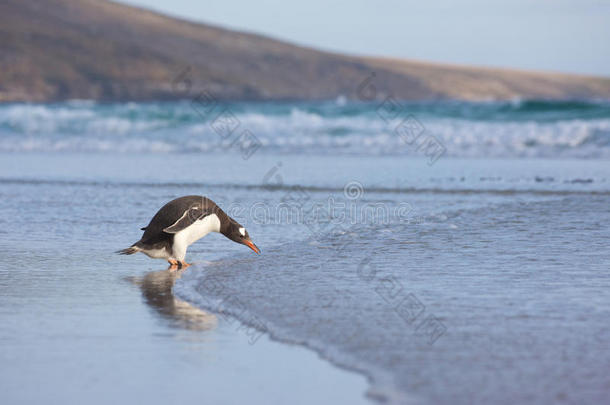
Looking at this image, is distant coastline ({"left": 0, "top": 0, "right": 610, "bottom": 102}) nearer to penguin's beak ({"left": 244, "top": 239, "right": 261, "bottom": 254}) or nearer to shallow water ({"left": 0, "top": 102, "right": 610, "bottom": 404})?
shallow water ({"left": 0, "top": 102, "right": 610, "bottom": 404})

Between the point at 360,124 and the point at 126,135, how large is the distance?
7.24 m

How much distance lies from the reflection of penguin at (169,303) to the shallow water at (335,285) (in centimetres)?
3

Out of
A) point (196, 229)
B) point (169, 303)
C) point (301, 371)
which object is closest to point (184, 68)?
point (196, 229)

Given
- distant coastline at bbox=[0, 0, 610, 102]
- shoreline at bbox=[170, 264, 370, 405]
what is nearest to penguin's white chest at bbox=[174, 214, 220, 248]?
shoreline at bbox=[170, 264, 370, 405]

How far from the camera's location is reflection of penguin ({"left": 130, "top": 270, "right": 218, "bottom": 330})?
495 cm

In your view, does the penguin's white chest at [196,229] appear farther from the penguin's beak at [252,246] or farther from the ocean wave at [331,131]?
the ocean wave at [331,131]

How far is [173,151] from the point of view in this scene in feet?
66.7

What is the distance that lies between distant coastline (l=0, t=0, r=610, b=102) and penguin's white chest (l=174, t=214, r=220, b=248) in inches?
2439

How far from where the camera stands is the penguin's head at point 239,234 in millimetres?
7234

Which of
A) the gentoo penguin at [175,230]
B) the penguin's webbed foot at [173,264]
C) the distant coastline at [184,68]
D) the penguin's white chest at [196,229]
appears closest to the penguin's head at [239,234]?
the penguin's white chest at [196,229]

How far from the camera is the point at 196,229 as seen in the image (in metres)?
6.91

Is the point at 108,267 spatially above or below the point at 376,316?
below

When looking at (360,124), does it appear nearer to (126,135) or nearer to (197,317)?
(126,135)

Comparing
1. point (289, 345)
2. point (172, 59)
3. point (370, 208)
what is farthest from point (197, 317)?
point (172, 59)
